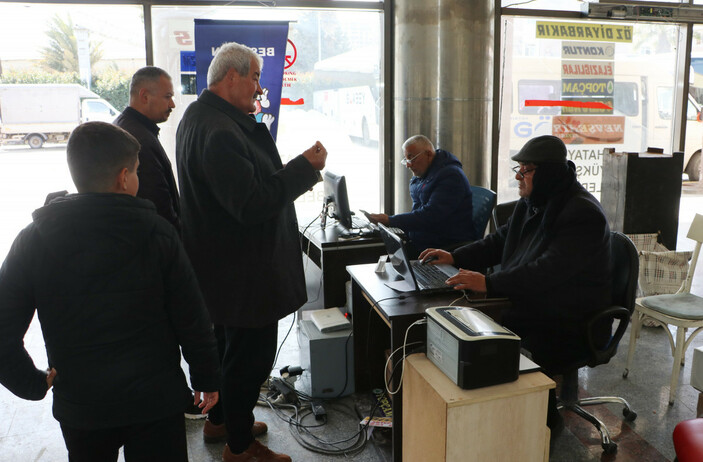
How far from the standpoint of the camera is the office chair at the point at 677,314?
2.77 m

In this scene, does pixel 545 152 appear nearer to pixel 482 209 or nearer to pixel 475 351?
pixel 475 351

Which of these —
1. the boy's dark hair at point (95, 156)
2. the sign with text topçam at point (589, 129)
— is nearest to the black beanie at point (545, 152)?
the boy's dark hair at point (95, 156)

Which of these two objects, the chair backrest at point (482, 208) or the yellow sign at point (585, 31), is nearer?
the chair backrest at point (482, 208)

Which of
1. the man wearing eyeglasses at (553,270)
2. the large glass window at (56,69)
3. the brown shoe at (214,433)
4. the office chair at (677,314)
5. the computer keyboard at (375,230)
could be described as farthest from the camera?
the large glass window at (56,69)

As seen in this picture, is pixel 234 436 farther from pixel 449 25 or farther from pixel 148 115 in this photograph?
pixel 449 25

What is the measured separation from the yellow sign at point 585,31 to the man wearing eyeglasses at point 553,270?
310 centimetres

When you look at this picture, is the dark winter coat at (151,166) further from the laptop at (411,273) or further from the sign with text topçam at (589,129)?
the sign with text topçam at (589,129)

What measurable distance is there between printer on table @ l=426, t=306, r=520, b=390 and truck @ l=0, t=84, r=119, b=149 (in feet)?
11.2

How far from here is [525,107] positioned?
5055mm

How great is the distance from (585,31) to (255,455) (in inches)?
183

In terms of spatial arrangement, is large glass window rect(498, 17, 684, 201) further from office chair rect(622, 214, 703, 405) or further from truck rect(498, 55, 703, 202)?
office chair rect(622, 214, 703, 405)

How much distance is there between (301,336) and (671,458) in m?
1.74

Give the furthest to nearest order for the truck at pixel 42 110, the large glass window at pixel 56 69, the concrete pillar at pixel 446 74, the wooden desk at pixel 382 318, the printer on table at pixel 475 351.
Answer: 1. the concrete pillar at pixel 446 74
2. the truck at pixel 42 110
3. the large glass window at pixel 56 69
4. the wooden desk at pixel 382 318
5. the printer on table at pixel 475 351

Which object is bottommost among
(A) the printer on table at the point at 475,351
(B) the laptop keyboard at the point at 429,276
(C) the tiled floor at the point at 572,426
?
→ (C) the tiled floor at the point at 572,426
